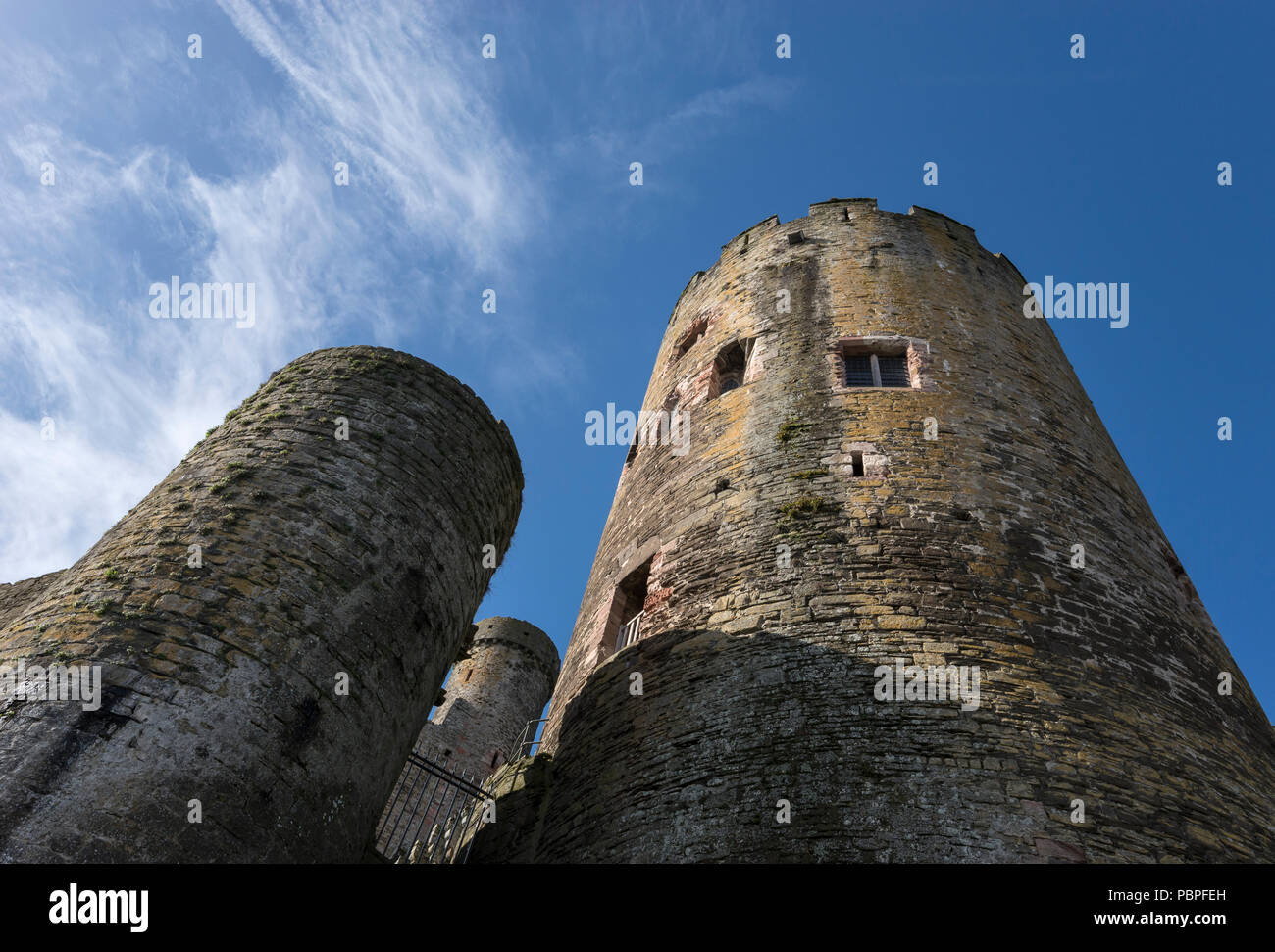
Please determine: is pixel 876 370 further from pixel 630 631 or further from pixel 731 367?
pixel 630 631

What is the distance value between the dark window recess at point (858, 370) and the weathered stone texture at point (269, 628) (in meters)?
3.91

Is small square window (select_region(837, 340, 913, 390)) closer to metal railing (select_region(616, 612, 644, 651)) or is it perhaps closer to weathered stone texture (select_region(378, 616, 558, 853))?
metal railing (select_region(616, 612, 644, 651))

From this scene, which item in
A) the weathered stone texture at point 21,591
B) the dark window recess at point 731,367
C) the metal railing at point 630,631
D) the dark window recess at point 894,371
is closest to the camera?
the metal railing at point 630,631

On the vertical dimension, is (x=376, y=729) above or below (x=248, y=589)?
below

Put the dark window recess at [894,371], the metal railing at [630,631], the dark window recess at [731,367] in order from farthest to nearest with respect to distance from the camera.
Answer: the dark window recess at [731,367] → the dark window recess at [894,371] → the metal railing at [630,631]

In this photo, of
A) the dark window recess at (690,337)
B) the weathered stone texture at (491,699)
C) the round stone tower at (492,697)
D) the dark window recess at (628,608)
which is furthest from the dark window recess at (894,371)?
the weathered stone texture at (491,699)

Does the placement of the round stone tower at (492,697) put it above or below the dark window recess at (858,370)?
below

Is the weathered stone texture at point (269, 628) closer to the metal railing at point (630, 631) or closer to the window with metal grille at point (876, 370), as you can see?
the metal railing at point (630, 631)

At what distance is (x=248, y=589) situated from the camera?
636 cm

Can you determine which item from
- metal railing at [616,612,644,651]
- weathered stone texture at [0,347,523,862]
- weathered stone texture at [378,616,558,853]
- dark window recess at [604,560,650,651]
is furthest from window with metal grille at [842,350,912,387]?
weathered stone texture at [378,616,558,853]

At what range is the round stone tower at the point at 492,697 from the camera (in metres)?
20.6
